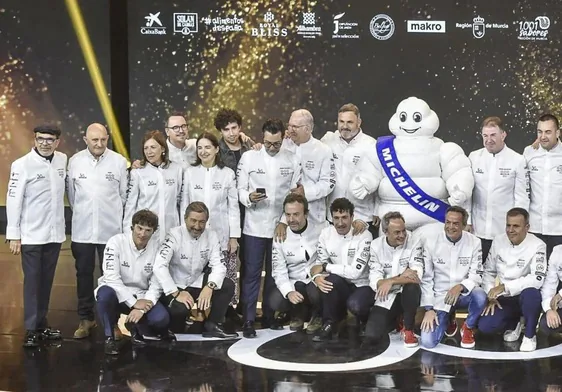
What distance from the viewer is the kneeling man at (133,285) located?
510 centimetres

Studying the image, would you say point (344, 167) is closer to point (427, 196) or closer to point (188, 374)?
point (427, 196)

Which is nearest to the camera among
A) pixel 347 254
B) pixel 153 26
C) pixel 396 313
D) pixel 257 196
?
pixel 396 313

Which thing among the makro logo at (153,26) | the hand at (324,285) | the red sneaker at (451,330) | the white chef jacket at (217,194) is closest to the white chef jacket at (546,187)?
the red sneaker at (451,330)

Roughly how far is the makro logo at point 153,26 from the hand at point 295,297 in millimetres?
4363

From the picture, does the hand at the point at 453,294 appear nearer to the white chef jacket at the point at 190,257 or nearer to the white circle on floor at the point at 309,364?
the white circle on floor at the point at 309,364

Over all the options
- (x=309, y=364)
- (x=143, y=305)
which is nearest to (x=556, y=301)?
(x=309, y=364)

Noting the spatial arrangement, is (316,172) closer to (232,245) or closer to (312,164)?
(312,164)

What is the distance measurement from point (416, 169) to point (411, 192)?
0.50ft

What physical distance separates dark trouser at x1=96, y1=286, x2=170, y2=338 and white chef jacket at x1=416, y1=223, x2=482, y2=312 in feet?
5.28

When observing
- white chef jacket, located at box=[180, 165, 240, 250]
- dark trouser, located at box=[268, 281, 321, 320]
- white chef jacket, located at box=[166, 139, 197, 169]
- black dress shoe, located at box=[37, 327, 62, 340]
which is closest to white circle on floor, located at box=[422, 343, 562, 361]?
dark trouser, located at box=[268, 281, 321, 320]

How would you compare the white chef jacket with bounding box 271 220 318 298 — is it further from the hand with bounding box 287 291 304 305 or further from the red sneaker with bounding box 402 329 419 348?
the red sneaker with bounding box 402 329 419 348

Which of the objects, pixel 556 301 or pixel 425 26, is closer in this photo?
pixel 556 301

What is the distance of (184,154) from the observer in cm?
591

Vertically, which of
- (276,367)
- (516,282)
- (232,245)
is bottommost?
(276,367)
